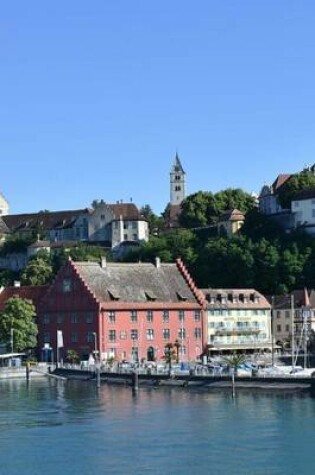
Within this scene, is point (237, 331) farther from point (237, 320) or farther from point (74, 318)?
point (74, 318)

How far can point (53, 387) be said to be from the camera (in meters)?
95.8

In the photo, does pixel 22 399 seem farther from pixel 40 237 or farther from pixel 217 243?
pixel 40 237

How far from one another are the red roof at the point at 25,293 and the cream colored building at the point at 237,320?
58.6ft

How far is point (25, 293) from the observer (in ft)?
412

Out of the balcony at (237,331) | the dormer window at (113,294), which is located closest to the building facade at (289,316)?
the balcony at (237,331)

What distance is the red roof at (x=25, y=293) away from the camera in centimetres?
12344

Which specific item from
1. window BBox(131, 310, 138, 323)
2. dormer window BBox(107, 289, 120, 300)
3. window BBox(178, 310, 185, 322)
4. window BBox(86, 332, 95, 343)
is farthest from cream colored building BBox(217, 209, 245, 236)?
window BBox(86, 332, 95, 343)

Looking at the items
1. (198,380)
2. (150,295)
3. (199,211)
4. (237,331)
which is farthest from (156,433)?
(199,211)

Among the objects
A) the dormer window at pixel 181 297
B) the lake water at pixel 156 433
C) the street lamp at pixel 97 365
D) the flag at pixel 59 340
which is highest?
the dormer window at pixel 181 297

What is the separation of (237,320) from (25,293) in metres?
23.7

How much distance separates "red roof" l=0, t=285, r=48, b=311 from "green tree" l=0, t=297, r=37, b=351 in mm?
4649

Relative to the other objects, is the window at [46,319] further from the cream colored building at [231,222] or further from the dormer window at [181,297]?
the cream colored building at [231,222]

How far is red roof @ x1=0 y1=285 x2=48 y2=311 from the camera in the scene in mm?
123438

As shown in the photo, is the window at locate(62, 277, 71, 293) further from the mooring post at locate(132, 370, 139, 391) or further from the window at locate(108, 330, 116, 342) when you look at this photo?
the mooring post at locate(132, 370, 139, 391)
